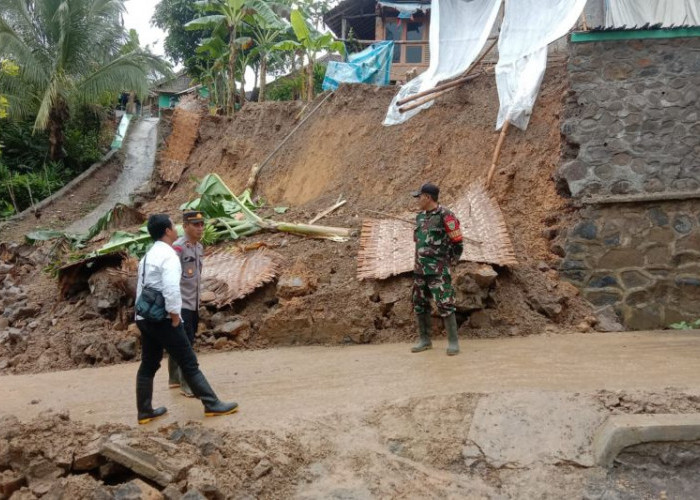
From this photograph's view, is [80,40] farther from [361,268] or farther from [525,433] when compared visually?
[525,433]

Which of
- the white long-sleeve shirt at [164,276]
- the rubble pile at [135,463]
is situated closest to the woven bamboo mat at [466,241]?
the white long-sleeve shirt at [164,276]

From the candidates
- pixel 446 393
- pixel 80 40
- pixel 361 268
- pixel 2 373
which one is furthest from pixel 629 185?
pixel 80 40

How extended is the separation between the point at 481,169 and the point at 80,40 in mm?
14024

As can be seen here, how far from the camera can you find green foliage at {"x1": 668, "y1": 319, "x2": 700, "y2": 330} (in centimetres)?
708

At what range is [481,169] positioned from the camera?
8.94 meters

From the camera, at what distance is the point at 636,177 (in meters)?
7.53

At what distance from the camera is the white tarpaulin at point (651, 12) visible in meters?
10.8

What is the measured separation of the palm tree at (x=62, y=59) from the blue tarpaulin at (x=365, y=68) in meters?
5.75

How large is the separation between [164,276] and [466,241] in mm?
3999

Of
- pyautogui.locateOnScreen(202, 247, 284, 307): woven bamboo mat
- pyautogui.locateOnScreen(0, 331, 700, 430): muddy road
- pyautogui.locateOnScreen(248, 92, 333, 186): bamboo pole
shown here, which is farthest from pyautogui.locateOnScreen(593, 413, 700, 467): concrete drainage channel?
pyautogui.locateOnScreen(248, 92, 333, 186): bamboo pole

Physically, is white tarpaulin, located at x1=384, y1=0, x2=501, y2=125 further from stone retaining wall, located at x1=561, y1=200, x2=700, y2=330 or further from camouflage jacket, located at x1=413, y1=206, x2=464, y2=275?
camouflage jacket, located at x1=413, y1=206, x2=464, y2=275

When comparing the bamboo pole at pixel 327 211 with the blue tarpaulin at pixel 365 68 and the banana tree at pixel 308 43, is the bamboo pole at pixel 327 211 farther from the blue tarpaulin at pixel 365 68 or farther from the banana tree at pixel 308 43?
the blue tarpaulin at pixel 365 68

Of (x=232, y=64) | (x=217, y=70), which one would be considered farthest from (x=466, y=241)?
(x=217, y=70)

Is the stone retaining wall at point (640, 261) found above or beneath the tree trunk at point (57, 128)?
beneath
